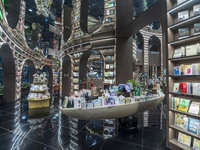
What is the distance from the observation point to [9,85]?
6.63 metres

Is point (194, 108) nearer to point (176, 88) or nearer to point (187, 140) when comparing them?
point (176, 88)

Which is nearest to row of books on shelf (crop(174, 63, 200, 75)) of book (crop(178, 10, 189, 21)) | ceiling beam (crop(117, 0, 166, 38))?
book (crop(178, 10, 189, 21))

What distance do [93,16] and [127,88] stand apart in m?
12.0

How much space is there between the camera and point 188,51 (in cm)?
205

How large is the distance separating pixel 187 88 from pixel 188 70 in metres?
0.32

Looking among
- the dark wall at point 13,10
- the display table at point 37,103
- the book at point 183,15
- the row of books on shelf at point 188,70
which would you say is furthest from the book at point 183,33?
the dark wall at point 13,10

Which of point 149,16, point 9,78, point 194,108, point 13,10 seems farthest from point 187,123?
point 13,10

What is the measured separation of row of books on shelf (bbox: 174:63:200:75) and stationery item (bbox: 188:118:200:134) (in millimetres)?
805

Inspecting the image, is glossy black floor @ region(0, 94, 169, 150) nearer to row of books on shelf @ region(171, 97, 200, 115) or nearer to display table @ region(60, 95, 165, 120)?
display table @ region(60, 95, 165, 120)

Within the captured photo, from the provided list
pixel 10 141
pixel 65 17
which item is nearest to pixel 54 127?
pixel 10 141

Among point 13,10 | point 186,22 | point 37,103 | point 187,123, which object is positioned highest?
point 13,10

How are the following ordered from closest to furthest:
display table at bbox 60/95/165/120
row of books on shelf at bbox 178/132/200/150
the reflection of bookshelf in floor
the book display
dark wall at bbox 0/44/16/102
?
row of books on shelf at bbox 178/132/200/150 → display table at bbox 60/95/165/120 → the reflection of bookshelf in floor → the book display → dark wall at bbox 0/44/16/102

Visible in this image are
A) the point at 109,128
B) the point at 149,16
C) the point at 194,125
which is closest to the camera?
the point at 194,125

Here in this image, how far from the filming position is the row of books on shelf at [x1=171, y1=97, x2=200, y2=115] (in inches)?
75.4
